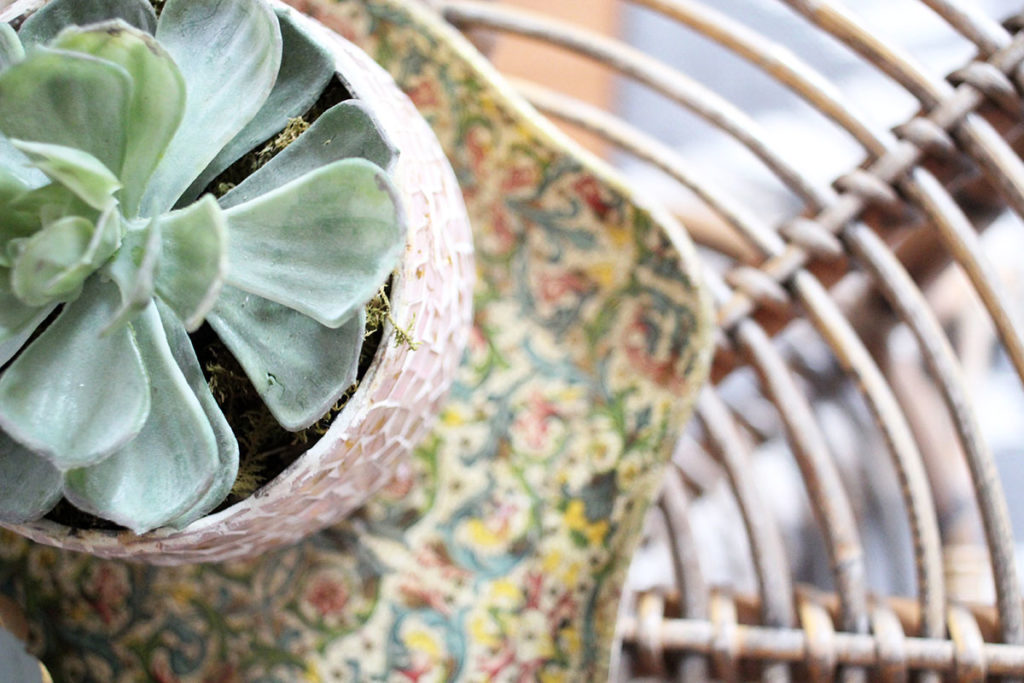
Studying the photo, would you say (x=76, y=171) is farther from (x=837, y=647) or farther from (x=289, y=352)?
(x=837, y=647)

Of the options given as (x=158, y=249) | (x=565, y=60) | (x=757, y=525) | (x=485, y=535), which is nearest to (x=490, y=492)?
(x=485, y=535)

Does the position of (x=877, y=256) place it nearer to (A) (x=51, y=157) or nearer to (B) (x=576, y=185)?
(B) (x=576, y=185)

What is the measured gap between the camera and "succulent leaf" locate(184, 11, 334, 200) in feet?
0.87

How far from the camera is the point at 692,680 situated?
1.37 feet

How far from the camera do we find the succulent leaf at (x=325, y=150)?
0.25 metres

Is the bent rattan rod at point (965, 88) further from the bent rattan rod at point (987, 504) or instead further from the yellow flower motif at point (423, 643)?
the yellow flower motif at point (423, 643)

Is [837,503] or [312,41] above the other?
[312,41]

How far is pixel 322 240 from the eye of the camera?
0.23 meters

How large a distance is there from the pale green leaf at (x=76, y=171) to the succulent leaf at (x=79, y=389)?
0.03m

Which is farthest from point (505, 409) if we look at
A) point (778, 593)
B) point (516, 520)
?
point (778, 593)

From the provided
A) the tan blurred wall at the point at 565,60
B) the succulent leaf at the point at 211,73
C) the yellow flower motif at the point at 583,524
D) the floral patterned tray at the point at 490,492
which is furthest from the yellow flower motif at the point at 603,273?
the tan blurred wall at the point at 565,60

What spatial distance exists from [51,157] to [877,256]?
36cm

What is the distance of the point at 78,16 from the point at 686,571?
1.14ft

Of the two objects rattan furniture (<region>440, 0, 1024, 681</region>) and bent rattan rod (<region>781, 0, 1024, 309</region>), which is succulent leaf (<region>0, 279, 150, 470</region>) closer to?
rattan furniture (<region>440, 0, 1024, 681</region>)
